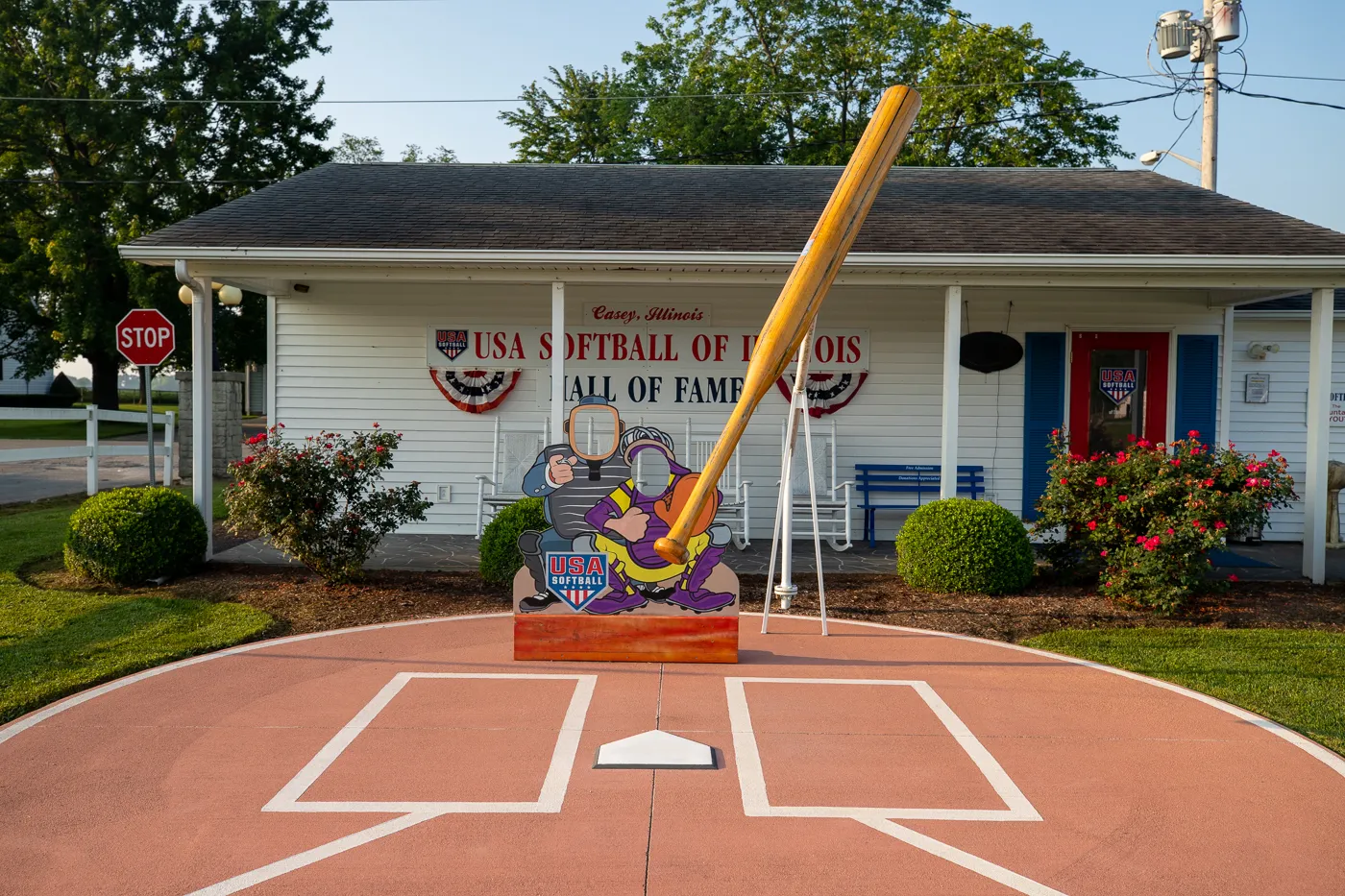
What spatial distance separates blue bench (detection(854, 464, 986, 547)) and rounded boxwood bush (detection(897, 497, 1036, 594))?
286 cm

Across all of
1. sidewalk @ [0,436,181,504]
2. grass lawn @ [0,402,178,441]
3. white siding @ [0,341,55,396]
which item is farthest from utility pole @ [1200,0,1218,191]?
white siding @ [0,341,55,396]

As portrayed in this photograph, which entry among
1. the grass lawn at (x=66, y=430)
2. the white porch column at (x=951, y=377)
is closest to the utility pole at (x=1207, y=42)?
the white porch column at (x=951, y=377)

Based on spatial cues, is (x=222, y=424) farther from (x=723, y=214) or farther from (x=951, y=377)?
(x=951, y=377)

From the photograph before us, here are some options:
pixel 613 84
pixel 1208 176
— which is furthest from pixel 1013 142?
pixel 613 84

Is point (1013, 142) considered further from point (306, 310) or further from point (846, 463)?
point (306, 310)

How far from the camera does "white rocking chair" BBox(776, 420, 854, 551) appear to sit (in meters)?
10.6

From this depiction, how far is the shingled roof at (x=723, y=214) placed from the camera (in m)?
9.02

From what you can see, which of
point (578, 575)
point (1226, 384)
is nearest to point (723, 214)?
point (578, 575)

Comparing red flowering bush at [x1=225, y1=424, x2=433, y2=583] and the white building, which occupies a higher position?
the white building

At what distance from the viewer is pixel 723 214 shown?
10.2 m

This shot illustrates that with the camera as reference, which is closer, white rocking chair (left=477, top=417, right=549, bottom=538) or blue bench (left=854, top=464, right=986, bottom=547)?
white rocking chair (left=477, top=417, right=549, bottom=538)

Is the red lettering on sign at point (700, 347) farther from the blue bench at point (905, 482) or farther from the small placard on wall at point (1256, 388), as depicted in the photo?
the small placard on wall at point (1256, 388)

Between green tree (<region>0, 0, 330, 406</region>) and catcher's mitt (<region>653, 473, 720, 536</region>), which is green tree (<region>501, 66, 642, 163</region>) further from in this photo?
catcher's mitt (<region>653, 473, 720, 536</region>)

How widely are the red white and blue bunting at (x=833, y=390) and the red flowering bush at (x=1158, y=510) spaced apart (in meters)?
3.26
